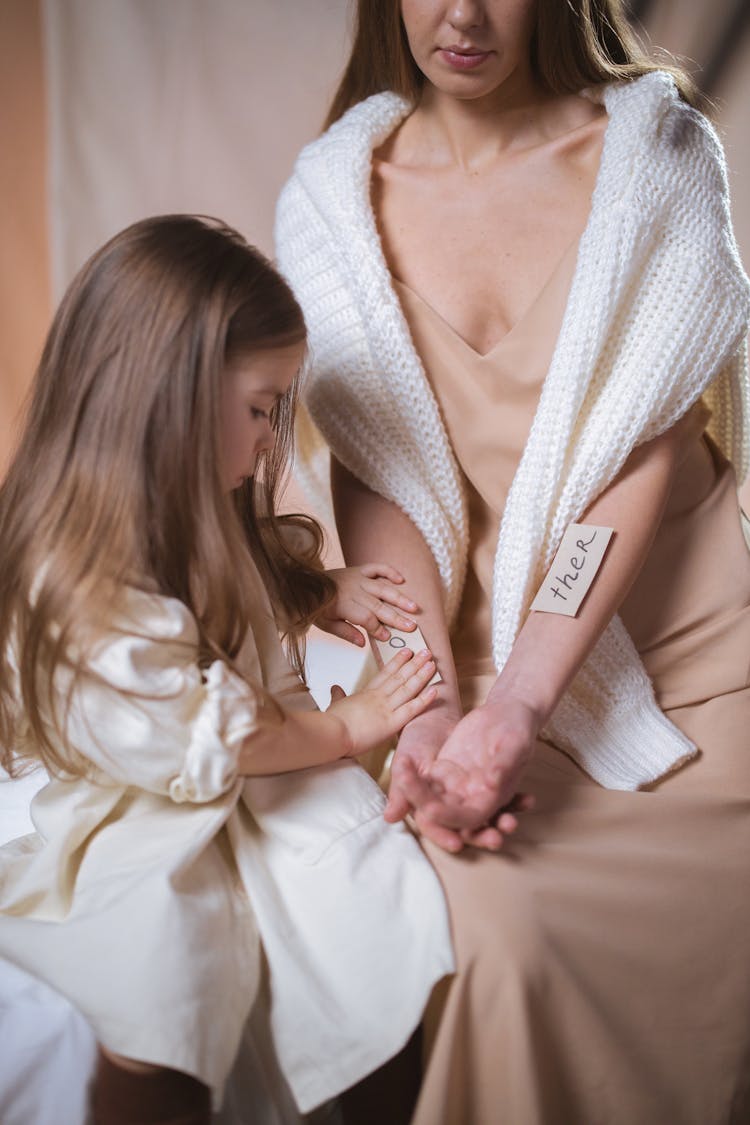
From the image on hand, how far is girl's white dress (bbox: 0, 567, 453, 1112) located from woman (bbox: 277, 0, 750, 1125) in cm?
6

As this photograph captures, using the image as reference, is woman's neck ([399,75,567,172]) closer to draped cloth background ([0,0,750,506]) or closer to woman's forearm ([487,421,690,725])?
woman's forearm ([487,421,690,725])

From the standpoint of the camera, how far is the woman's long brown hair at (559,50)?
1371mm

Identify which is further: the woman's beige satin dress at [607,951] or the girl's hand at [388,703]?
the girl's hand at [388,703]

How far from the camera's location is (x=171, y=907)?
3.26ft

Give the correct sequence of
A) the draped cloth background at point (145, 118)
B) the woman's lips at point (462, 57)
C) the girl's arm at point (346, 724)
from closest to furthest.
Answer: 1. the girl's arm at point (346, 724)
2. the woman's lips at point (462, 57)
3. the draped cloth background at point (145, 118)

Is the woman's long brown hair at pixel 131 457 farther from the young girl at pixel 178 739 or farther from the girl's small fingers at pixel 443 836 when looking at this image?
the girl's small fingers at pixel 443 836

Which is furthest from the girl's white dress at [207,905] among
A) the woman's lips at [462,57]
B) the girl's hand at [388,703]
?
the woman's lips at [462,57]

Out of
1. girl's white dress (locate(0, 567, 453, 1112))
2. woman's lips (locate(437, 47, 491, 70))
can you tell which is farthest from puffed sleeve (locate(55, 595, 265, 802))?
woman's lips (locate(437, 47, 491, 70))

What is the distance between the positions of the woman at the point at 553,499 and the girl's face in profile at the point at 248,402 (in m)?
Answer: 0.23

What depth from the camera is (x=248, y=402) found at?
1137 mm

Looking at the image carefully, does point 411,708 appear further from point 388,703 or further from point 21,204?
point 21,204

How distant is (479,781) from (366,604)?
334 mm

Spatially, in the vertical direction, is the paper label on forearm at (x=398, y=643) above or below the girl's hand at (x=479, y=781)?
below

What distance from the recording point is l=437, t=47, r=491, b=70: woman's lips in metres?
1.31
